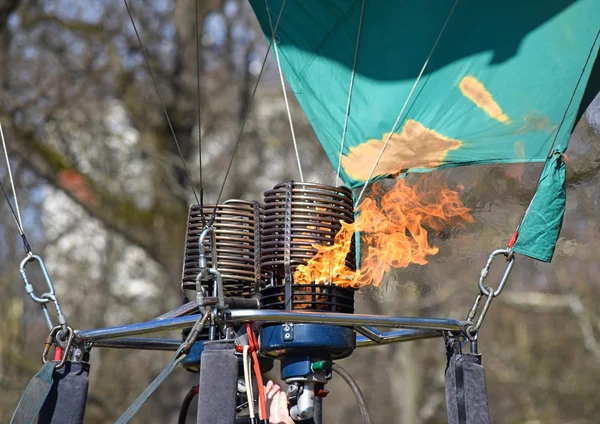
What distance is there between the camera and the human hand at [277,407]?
3.05 meters

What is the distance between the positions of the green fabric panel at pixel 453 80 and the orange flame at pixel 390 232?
110 mm

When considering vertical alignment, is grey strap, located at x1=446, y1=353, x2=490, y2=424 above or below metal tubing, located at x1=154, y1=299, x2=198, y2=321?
below

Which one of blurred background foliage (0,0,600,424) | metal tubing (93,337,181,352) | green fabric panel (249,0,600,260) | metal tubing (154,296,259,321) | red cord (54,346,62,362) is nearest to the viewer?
red cord (54,346,62,362)

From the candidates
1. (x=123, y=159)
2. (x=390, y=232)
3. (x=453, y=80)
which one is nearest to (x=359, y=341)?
(x=390, y=232)

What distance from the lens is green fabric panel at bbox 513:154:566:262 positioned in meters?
3.13

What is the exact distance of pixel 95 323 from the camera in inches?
338

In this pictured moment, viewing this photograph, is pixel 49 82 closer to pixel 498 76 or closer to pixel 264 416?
pixel 498 76

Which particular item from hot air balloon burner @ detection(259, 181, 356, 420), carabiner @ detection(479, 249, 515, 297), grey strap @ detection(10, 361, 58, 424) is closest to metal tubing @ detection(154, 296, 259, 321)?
hot air balloon burner @ detection(259, 181, 356, 420)

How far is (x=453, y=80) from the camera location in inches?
140

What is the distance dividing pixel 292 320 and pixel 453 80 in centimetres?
131

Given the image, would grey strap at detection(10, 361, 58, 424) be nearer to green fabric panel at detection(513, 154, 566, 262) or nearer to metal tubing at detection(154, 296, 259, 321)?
metal tubing at detection(154, 296, 259, 321)

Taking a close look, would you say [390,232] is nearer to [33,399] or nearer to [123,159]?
[33,399]

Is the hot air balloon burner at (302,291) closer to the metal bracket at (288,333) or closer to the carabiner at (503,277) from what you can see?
the metal bracket at (288,333)

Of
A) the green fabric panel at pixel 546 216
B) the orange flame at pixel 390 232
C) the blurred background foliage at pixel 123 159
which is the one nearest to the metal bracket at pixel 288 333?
the orange flame at pixel 390 232
